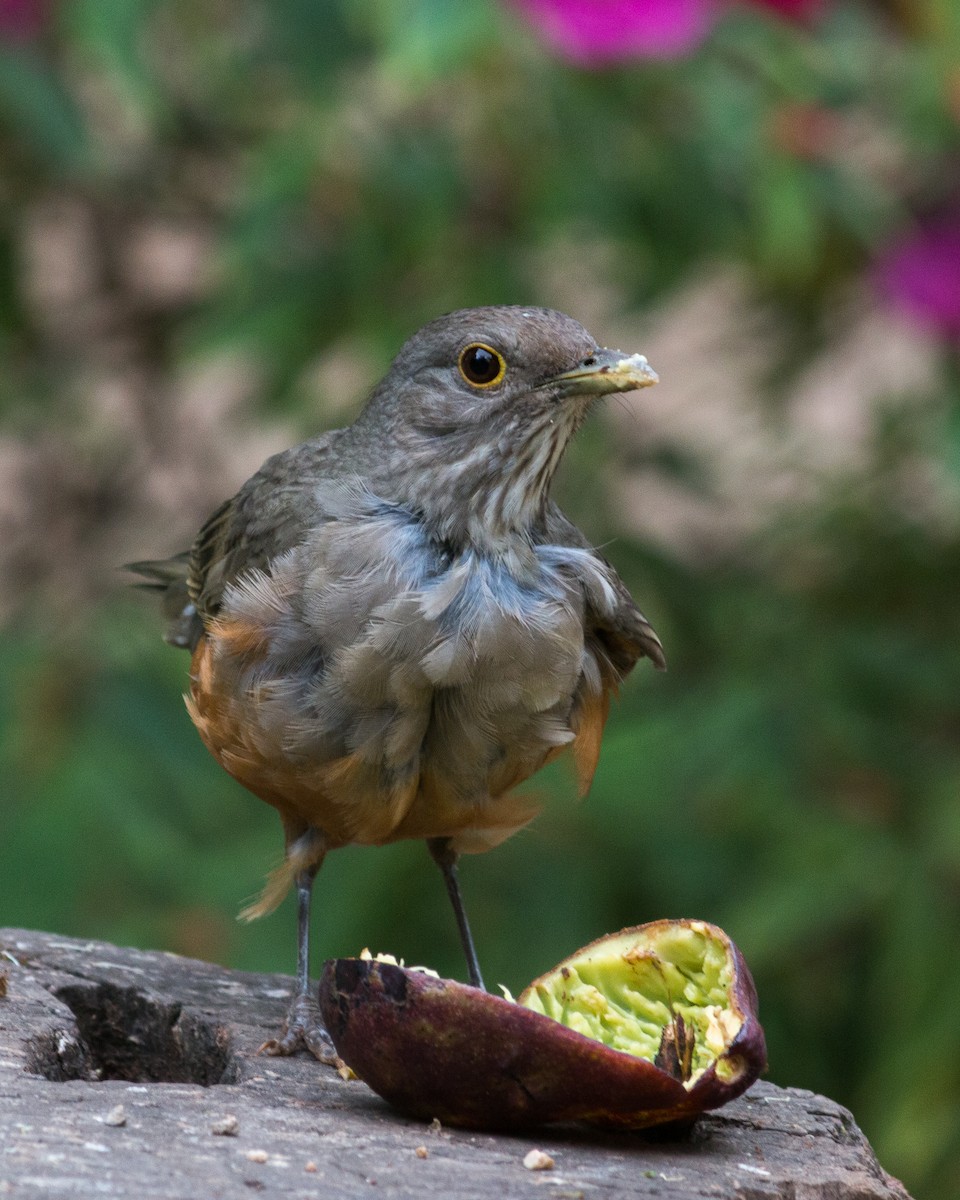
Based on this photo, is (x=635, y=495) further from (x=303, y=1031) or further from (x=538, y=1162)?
(x=538, y=1162)

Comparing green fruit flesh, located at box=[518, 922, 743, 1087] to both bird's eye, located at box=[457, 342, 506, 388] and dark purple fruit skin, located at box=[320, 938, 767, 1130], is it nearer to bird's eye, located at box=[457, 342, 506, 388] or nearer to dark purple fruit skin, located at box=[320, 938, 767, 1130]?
dark purple fruit skin, located at box=[320, 938, 767, 1130]

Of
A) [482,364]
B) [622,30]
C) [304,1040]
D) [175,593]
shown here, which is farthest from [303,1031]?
[622,30]

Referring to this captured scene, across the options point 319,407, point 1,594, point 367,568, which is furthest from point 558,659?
point 1,594

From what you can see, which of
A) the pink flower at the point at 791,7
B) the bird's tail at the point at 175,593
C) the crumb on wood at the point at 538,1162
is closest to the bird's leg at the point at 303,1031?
the crumb on wood at the point at 538,1162

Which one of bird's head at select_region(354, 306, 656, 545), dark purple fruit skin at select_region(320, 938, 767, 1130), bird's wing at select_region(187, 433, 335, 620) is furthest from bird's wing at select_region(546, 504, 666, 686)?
dark purple fruit skin at select_region(320, 938, 767, 1130)

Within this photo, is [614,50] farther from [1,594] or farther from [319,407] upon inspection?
[1,594]

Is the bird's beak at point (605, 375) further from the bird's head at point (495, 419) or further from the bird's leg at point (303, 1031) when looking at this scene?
the bird's leg at point (303, 1031)
